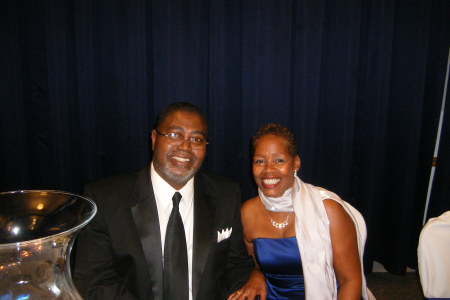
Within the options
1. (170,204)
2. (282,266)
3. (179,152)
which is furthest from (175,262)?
(282,266)

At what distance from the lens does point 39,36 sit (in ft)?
8.30

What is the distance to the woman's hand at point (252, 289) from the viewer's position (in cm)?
145

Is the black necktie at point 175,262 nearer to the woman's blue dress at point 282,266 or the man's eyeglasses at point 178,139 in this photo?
the man's eyeglasses at point 178,139

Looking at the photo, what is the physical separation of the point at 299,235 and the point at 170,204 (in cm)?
72

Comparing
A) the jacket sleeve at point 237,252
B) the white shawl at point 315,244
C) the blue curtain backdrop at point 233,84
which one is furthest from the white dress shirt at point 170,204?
the blue curtain backdrop at point 233,84

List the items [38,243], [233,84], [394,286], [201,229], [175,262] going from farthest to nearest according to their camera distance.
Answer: [394,286] < [233,84] < [201,229] < [175,262] < [38,243]

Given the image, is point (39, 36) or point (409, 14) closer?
point (39, 36)

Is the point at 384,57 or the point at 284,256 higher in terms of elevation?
the point at 384,57

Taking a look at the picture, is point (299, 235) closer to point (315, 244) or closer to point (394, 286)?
point (315, 244)

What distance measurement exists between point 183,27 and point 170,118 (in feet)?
4.18

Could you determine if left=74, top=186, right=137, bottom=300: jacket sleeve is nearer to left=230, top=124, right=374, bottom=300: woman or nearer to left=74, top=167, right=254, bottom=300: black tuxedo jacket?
left=74, top=167, right=254, bottom=300: black tuxedo jacket

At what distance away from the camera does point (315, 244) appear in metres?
1.63

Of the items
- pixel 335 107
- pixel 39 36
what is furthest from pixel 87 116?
pixel 335 107

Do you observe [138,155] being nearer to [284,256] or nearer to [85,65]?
[85,65]
